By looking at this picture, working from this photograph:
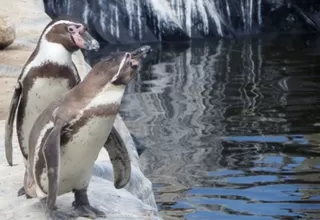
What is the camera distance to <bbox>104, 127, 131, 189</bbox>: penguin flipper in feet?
12.0

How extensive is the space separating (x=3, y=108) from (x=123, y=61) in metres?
3.06

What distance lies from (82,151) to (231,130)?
4.77m

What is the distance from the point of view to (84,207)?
354 cm

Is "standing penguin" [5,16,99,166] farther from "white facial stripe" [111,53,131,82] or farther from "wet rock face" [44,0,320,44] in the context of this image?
"wet rock face" [44,0,320,44]

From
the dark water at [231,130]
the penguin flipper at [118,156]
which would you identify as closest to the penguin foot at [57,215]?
the penguin flipper at [118,156]

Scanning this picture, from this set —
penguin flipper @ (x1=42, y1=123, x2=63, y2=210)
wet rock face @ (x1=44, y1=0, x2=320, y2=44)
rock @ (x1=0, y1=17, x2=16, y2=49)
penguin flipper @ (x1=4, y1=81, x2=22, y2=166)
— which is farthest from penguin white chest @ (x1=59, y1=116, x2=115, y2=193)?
wet rock face @ (x1=44, y1=0, x2=320, y2=44)

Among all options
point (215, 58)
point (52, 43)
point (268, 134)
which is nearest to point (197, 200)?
point (268, 134)

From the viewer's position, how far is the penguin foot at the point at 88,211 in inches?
138

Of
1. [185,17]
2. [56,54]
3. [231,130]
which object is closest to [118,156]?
[56,54]

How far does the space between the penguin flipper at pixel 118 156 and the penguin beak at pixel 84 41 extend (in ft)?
1.18

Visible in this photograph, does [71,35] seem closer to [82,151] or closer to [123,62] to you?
[123,62]

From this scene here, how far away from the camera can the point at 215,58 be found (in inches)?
482

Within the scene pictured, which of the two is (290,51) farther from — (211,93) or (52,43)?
(52,43)

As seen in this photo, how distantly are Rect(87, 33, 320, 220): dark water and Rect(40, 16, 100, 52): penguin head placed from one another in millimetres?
2202
